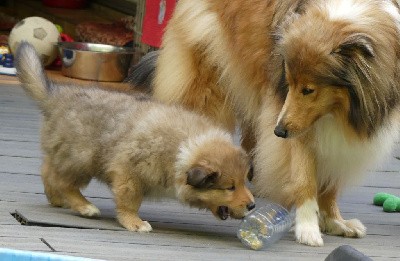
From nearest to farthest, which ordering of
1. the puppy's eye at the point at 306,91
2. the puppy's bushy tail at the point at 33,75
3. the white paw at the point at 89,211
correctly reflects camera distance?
the puppy's eye at the point at 306,91, the white paw at the point at 89,211, the puppy's bushy tail at the point at 33,75

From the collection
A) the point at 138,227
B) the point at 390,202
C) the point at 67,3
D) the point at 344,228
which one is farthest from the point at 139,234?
the point at 67,3

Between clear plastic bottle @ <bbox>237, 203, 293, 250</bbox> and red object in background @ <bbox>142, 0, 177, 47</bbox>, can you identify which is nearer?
clear plastic bottle @ <bbox>237, 203, 293, 250</bbox>

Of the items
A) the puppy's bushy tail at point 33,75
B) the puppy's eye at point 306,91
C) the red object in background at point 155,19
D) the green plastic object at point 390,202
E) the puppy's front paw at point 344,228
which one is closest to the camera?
the puppy's eye at point 306,91

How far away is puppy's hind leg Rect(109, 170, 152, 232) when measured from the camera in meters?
4.08

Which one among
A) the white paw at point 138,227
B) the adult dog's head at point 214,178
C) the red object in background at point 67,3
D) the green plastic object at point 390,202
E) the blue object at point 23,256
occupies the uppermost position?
the blue object at point 23,256

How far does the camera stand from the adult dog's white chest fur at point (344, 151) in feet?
14.5

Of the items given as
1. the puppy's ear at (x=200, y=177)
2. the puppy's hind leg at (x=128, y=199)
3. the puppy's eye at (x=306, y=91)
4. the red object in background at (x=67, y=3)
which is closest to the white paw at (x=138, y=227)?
the puppy's hind leg at (x=128, y=199)

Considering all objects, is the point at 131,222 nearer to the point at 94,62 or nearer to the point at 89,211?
the point at 89,211

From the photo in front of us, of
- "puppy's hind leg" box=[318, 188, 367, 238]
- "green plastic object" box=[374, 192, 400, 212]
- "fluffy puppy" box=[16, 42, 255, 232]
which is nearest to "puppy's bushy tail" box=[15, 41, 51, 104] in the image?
"fluffy puppy" box=[16, 42, 255, 232]

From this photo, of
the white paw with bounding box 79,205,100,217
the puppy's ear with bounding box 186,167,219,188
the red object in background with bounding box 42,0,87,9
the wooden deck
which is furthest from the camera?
the red object in background with bounding box 42,0,87,9

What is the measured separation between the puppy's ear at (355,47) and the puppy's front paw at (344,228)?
85 centimetres

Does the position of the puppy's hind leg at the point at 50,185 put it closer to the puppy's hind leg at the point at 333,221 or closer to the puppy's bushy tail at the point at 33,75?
the puppy's bushy tail at the point at 33,75

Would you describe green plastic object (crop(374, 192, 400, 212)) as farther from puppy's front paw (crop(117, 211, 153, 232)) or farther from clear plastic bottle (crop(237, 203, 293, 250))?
puppy's front paw (crop(117, 211, 153, 232))

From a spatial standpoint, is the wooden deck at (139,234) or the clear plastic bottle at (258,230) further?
the clear plastic bottle at (258,230)
